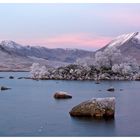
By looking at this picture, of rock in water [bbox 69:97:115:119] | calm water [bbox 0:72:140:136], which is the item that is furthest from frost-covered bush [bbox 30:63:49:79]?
rock in water [bbox 69:97:115:119]

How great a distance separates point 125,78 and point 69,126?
3350cm

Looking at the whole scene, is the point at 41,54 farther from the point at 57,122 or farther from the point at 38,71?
the point at 57,122

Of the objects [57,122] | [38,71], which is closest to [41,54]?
[38,71]

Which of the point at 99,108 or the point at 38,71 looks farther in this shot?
the point at 38,71

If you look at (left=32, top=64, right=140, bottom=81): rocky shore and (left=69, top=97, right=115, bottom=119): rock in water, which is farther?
(left=32, top=64, right=140, bottom=81): rocky shore

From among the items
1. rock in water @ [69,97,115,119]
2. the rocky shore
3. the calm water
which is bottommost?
the calm water

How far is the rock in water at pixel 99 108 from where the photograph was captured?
1717cm

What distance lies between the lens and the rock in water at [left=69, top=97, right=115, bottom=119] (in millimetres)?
17172

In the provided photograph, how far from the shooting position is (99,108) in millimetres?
17469

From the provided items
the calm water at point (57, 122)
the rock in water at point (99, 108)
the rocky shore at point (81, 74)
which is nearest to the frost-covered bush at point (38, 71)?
the rocky shore at point (81, 74)

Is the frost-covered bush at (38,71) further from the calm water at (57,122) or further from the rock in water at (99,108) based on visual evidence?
the rock in water at (99,108)

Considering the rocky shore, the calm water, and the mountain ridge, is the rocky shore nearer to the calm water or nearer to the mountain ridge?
the mountain ridge

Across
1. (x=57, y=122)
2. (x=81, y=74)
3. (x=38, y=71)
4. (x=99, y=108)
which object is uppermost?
(x=38, y=71)

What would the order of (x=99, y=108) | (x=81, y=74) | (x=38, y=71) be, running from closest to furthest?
1. (x=99, y=108)
2. (x=81, y=74)
3. (x=38, y=71)
